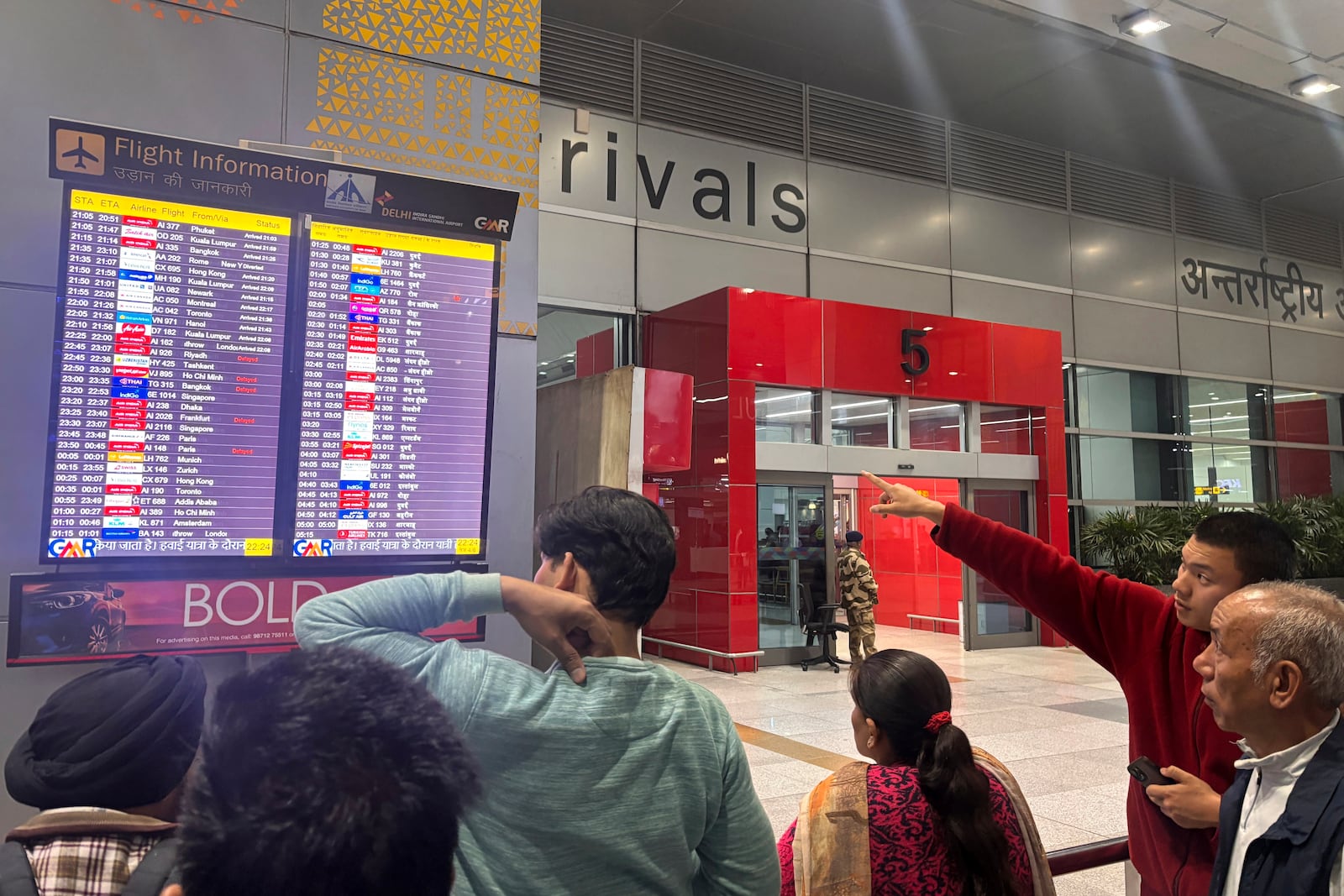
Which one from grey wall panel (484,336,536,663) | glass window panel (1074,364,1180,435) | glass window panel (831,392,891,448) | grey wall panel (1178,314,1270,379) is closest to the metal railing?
grey wall panel (484,336,536,663)

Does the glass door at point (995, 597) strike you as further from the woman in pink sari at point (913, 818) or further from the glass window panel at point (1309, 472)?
the woman in pink sari at point (913, 818)

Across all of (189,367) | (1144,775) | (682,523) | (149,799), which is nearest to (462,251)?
(189,367)

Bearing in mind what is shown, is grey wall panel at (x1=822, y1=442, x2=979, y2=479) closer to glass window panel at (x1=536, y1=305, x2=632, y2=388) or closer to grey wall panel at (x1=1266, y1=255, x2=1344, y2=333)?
Result: glass window panel at (x1=536, y1=305, x2=632, y2=388)

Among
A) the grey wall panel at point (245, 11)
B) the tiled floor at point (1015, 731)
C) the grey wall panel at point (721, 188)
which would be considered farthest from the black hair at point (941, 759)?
the grey wall panel at point (721, 188)

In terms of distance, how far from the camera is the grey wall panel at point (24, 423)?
225 centimetres

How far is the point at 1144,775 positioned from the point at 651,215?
1016cm

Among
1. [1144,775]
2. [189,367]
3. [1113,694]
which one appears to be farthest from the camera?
[1113,694]

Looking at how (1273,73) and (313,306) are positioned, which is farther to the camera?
(1273,73)

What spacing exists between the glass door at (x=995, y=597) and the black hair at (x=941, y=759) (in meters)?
10.6

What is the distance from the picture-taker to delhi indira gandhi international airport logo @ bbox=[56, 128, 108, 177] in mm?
2174

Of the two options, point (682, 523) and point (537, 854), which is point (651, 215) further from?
point (537, 854)

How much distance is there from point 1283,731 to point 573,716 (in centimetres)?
126

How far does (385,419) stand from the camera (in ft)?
8.32

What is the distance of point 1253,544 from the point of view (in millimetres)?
2029
